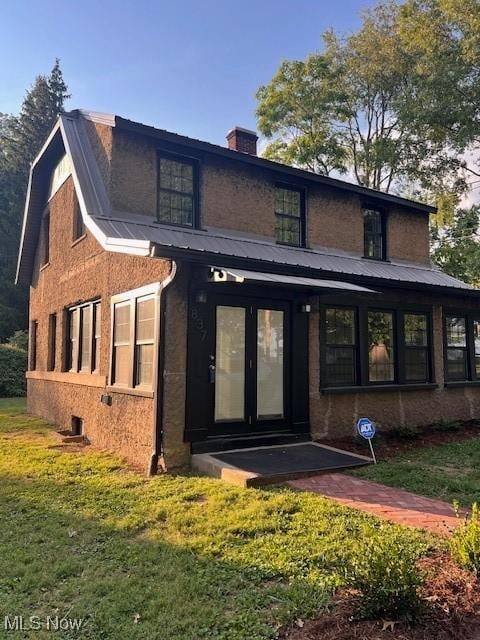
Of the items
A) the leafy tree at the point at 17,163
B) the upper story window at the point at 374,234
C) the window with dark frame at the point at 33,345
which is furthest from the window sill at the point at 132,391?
the leafy tree at the point at 17,163

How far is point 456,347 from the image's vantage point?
449 inches

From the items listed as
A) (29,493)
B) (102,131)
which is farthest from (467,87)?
(29,493)

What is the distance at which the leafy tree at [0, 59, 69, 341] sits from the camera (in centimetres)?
3047

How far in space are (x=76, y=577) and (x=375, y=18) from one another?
88.7 feet

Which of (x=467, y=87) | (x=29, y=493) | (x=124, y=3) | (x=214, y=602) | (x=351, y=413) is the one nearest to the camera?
(x=214, y=602)

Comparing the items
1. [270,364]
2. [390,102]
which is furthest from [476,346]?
[390,102]

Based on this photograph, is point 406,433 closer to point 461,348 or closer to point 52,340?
point 461,348

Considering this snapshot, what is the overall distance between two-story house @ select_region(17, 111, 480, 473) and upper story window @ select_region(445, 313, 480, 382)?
0.05 metres

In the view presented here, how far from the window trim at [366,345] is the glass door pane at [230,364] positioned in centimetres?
179

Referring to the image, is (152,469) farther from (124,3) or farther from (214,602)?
(124,3)

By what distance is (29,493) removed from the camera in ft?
20.2

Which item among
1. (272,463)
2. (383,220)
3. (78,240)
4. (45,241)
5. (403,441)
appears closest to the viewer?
→ (272,463)

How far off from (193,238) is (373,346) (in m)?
4.26

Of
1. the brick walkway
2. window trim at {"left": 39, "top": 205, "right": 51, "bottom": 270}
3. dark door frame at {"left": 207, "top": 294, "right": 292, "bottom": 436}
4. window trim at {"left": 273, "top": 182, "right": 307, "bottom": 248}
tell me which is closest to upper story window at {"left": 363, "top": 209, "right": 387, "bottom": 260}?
window trim at {"left": 273, "top": 182, "right": 307, "bottom": 248}
